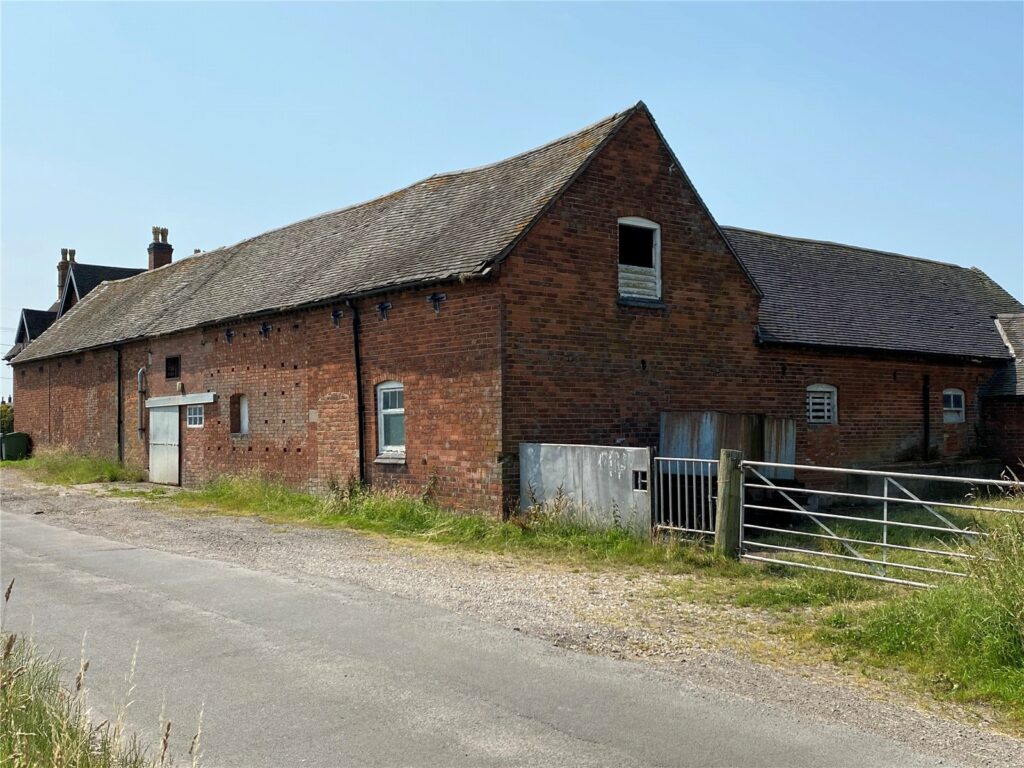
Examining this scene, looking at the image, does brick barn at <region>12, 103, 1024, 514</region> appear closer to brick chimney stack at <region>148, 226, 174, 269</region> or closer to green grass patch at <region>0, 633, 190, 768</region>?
green grass patch at <region>0, 633, 190, 768</region>

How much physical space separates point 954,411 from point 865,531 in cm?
1097

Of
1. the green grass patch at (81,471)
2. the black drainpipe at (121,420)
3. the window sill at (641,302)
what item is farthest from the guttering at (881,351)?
the black drainpipe at (121,420)

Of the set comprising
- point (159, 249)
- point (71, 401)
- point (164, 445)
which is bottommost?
point (164, 445)

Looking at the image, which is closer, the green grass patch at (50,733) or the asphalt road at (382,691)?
the green grass patch at (50,733)

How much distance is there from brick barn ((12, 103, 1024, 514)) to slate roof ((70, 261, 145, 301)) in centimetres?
1949

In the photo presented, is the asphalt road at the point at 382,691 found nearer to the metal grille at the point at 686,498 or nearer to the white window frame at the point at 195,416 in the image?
the metal grille at the point at 686,498

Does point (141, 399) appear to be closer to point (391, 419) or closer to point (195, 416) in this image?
point (195, 416)

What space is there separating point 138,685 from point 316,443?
11944 millimetres

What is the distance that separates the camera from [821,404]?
19734 millimetres

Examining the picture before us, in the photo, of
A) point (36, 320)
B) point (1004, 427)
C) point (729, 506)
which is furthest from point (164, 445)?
point (36, 320)

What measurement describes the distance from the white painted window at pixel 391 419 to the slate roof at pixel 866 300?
7603mm

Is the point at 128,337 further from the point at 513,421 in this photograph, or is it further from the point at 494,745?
the point at 494,745

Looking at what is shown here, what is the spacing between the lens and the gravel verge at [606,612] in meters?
5.67

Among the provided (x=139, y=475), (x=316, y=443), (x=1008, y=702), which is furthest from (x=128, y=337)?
(x=1008, y=702)
